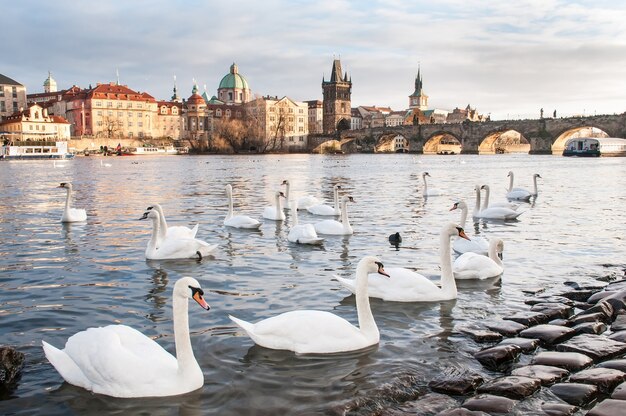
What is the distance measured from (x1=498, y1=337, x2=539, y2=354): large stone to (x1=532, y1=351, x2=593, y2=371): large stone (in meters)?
0.23

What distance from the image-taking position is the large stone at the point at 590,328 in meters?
6.29

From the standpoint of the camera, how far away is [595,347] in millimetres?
5719

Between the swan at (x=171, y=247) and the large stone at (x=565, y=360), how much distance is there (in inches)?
243

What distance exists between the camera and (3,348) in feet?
17.0

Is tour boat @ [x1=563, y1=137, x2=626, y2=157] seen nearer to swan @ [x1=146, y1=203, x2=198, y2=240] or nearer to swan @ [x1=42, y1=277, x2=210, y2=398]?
swan @ [x1=146, y1=203, x2=198, y2=240]

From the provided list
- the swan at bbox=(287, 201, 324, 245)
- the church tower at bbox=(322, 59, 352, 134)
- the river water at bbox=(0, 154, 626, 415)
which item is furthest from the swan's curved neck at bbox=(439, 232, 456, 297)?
the church tower at bbox=(322, 59, 352, 134)

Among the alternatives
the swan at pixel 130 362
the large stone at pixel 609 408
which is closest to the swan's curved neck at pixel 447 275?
the large stone at pixel 609 408

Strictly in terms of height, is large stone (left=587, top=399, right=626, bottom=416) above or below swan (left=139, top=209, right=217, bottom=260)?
below

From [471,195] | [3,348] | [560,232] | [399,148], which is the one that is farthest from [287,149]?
[3,348]

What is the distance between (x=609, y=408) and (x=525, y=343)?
1.51 meters

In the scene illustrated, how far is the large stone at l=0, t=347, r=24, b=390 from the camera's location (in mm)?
5020

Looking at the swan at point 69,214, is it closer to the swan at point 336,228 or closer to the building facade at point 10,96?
the swan at point 336,228

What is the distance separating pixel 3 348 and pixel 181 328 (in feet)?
5.37

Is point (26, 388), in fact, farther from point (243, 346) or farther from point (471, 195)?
point (471, 195)
